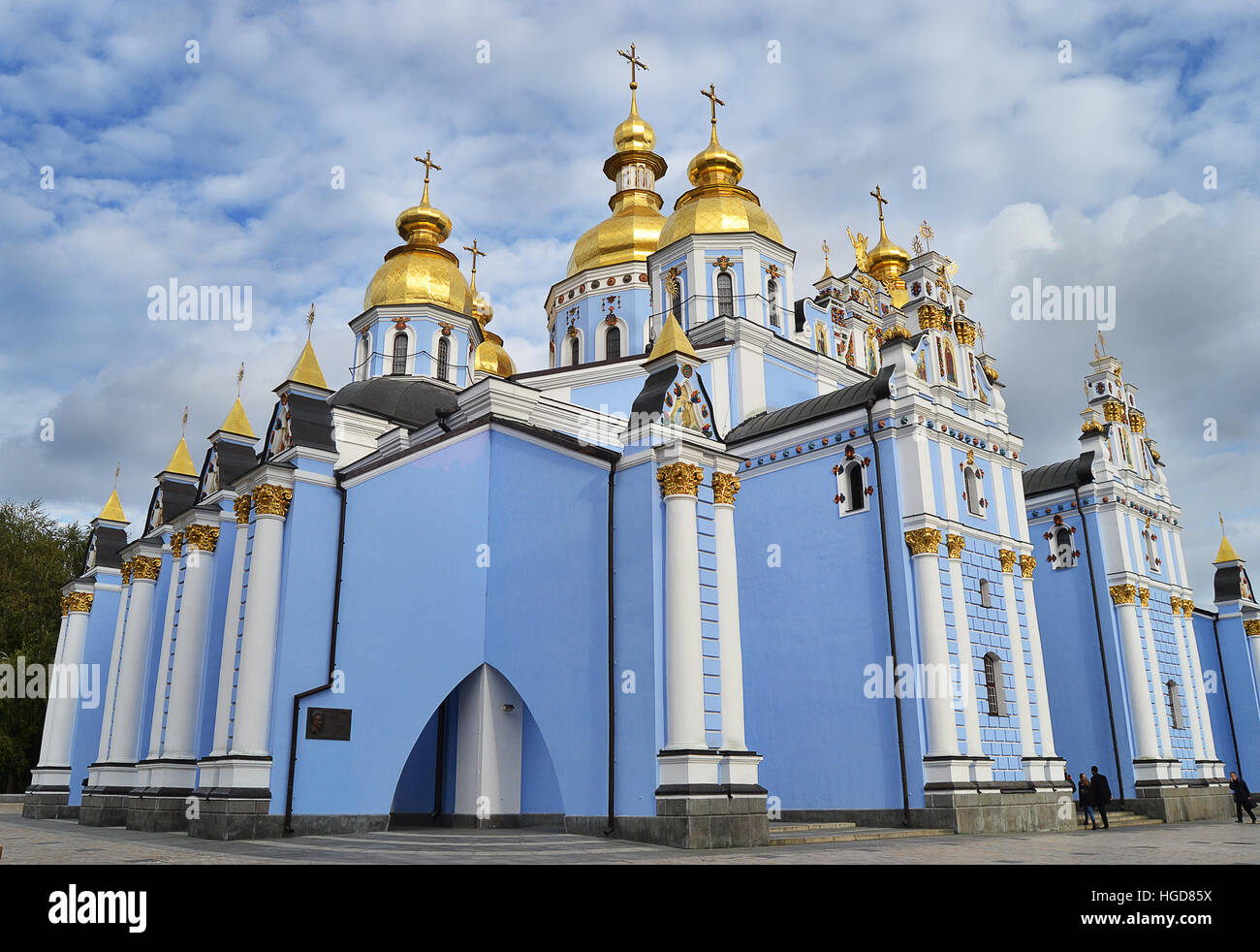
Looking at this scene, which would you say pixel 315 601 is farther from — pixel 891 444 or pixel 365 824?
pixel 891 444

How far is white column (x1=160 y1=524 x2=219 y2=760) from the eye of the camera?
51.7 ft

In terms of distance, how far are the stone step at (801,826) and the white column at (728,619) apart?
8.25 feet

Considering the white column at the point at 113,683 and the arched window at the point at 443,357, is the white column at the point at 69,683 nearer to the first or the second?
the white column at the point at 113,683

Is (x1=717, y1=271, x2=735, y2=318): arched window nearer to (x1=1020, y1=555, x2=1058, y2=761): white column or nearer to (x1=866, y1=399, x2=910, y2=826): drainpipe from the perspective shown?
(x1=866, y1=399, x2=910, y2=826): drainpipe

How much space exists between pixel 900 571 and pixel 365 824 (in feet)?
29.7

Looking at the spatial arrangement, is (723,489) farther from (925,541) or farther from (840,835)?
(840,835)

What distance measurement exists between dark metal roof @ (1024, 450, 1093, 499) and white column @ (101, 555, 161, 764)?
62.3 ft

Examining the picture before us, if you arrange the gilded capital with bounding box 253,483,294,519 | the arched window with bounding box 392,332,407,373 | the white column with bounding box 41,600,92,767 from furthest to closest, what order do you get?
the arched window with bounding box 392,332,407,373
the white column with bounding box 41,600,92,767
the gilded capital with bounding box 253,483,294,519

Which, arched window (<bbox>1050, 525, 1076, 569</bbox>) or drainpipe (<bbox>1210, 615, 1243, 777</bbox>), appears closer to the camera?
arched window (<bbox>1050, 525, 1076, 569</bbox>)

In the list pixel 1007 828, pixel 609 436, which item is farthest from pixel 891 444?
pixel 1007 828

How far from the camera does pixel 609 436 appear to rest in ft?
59.0

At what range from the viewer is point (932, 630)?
Result: 15789 millimetres

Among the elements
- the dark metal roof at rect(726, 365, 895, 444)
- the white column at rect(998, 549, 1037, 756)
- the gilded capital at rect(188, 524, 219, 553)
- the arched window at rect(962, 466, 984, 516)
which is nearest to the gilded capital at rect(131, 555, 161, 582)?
the gilded capital at rect(188, 524, 219, 553)
